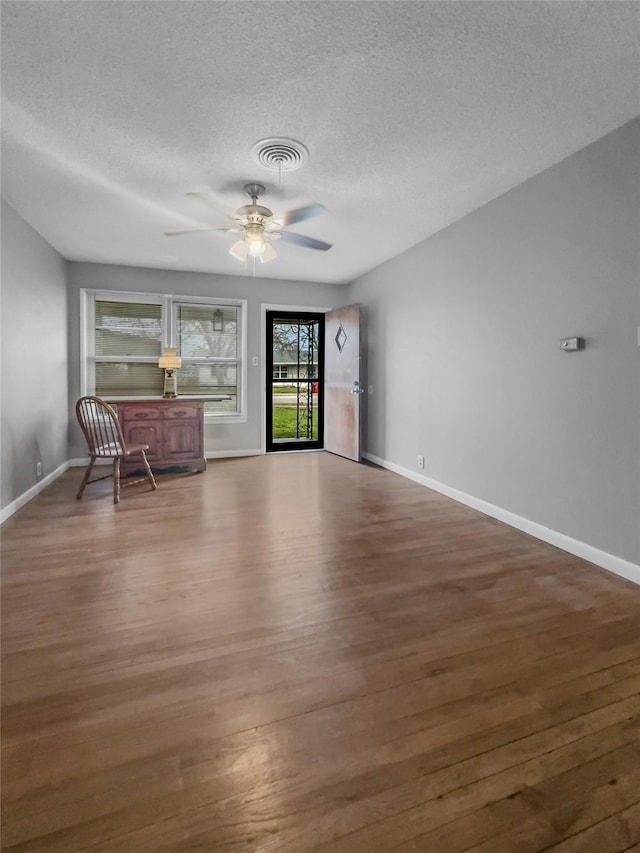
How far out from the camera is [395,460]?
5.18 metres

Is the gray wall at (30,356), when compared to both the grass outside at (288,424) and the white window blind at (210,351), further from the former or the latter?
the grass outside at (288,424)

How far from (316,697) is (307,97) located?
8.87 ft

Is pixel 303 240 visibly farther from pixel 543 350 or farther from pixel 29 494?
pixel 29 494

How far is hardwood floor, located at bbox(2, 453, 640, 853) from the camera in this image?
1.10 m

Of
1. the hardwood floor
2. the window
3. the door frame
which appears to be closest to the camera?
the hardwood floor

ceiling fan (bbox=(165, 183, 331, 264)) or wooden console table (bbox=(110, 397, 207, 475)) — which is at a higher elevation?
ceiling fan (bbox=(165, 183, 331, 264))

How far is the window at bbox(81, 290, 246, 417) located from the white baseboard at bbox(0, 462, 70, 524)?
3.62 feet

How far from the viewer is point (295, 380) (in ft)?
21.6

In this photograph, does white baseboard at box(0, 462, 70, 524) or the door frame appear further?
the door frame

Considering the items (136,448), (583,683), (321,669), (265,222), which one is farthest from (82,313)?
(583,683)

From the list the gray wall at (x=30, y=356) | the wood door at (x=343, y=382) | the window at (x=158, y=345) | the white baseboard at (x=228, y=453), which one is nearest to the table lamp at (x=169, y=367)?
the window at (x=158, y=345)

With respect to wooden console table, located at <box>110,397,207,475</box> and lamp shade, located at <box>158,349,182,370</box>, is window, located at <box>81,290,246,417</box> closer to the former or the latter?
lamp shade, located at <box>158,349,182,370</box>

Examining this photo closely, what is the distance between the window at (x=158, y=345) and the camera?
5488mm

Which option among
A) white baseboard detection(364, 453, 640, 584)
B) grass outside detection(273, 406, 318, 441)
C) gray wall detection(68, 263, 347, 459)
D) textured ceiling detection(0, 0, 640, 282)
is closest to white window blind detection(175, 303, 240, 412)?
gray wall detection(68, 263, 347, 459)
